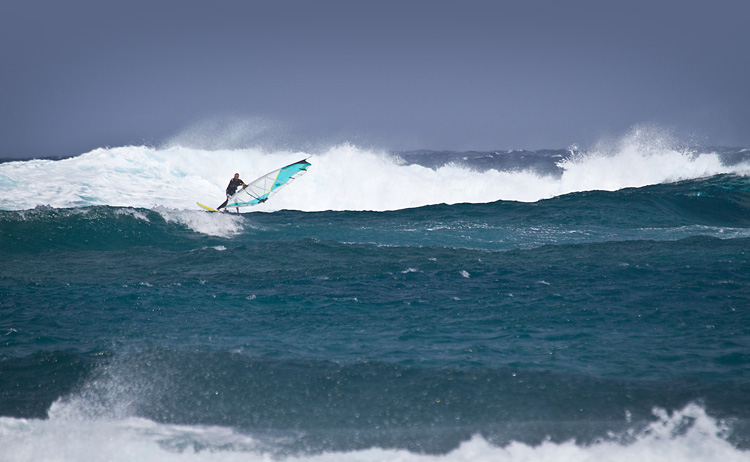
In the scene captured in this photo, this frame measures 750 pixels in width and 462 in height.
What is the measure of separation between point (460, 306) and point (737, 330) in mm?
3941

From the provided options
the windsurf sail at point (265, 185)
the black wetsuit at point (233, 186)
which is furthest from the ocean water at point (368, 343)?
the windsurf sail at point (265, 185)

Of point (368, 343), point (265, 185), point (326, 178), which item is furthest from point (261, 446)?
point (326, 178)

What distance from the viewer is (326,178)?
3162 cm

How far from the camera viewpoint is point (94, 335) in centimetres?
810

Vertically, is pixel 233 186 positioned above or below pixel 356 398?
above

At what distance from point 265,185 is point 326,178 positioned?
9016 mm

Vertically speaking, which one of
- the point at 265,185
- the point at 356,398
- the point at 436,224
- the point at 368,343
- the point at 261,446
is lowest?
the point at 261,446

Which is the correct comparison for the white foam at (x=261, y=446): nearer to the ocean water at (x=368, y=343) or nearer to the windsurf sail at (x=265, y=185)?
the ocean water at (x=368, y=343)


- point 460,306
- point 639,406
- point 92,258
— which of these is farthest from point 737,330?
point 92,258

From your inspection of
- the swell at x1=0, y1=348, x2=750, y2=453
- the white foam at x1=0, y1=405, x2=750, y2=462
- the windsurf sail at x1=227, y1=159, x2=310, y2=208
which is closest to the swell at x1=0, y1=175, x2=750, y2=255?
the windsurf sail at x1=227, y1=159, x2=310, y2=208

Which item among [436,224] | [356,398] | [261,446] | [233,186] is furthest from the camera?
[233,186]

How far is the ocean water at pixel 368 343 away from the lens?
5.66 meters

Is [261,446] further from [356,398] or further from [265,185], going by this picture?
[265,185]

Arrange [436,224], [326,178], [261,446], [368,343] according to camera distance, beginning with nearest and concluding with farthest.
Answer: [261,446] < [368,343] < [436,224] < [326,178]
